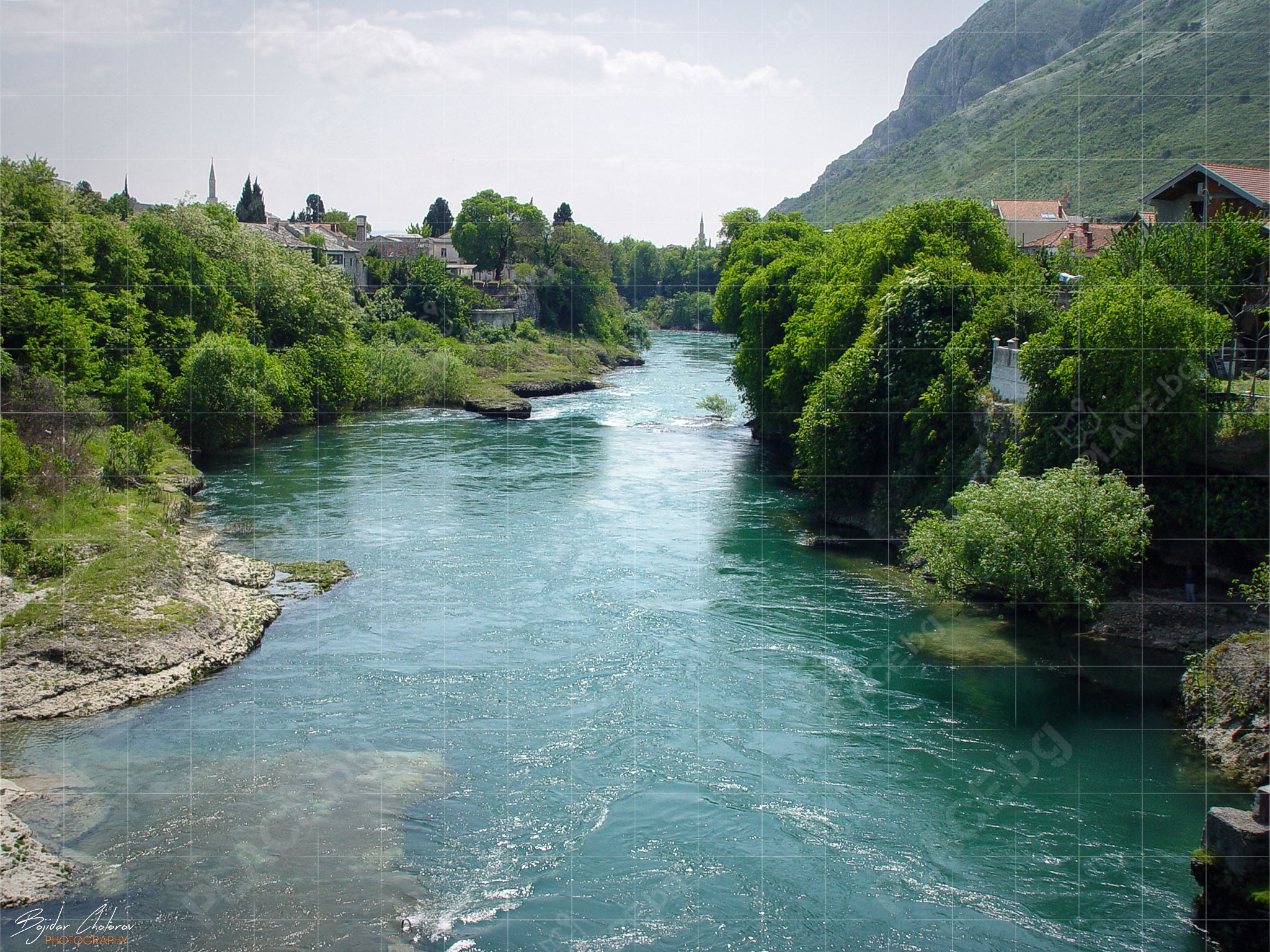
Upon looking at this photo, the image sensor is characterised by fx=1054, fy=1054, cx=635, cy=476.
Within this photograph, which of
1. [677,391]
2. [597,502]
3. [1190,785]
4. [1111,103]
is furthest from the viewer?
[1111,103]

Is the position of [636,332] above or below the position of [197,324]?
above

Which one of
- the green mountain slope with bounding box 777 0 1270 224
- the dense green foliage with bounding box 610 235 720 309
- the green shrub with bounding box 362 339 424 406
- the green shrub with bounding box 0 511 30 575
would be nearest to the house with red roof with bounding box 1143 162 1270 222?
the green mountain slope with bounding box 777 0 1270 224

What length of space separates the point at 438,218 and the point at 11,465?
102 meters

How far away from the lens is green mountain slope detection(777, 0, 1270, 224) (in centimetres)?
6481

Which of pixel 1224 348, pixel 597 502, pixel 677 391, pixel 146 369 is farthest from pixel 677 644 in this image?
pixel 677 391

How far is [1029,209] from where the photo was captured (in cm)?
7044

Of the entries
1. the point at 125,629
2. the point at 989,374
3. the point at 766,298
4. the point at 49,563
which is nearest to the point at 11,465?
the point at 49,563

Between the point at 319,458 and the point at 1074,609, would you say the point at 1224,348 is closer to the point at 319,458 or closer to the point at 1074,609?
the point at 1074,609

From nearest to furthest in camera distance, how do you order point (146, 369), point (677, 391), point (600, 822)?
1. point (600, 822)
2. point (146, 369)
3. point (677, 391)

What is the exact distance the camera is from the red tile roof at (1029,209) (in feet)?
225

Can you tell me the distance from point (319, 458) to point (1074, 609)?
32065 mm

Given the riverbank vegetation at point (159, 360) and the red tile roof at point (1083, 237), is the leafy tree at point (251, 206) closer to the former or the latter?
the riverbank vegetation at point (159, 360)

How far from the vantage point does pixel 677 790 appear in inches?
690

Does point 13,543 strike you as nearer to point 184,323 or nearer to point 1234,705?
point 1234,705
